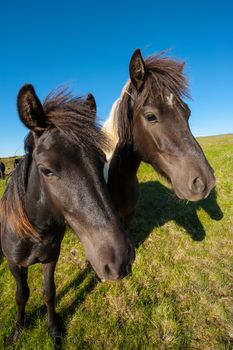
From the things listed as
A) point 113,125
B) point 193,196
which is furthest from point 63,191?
point 113,125

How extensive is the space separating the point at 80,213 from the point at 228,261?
4.02m

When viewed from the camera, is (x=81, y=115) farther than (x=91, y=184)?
Yes

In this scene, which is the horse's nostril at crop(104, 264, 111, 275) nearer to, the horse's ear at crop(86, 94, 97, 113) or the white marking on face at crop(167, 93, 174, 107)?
the horse's ear at crop(86, 94, 97, 113)

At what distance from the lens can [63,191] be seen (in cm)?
234

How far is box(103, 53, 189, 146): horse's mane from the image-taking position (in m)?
3.66

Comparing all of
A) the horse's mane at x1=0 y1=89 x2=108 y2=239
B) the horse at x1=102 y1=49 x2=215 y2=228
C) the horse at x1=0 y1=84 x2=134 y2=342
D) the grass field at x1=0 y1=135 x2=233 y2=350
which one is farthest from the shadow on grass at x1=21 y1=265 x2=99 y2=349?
the horse at x1=102 y1=49 x2=215 y2=228

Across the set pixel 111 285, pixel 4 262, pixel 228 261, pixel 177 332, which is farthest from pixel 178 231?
pixel 4 262

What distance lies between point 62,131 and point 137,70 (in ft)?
6.09

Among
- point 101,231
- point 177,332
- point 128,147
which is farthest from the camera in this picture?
point 128,147

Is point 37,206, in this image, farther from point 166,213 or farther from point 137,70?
point 166,213

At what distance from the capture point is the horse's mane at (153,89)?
12.0 ft

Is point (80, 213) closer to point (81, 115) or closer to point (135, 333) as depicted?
point (81, 115)

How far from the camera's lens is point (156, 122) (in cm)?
356

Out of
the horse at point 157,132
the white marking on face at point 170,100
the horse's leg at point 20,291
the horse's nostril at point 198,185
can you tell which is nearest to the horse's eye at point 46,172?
the horse at point 157,132
